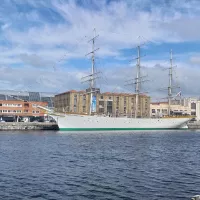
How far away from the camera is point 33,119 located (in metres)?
125

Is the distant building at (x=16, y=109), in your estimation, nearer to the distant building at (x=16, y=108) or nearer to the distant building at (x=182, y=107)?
the distant building at (x=16, y=108)

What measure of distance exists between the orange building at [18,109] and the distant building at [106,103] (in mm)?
27091

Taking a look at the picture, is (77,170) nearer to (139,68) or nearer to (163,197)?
(163,197)

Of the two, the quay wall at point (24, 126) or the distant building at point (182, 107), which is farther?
the distant building at point (182, 107)

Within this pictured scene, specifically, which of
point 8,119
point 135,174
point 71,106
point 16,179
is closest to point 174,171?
point 135,174

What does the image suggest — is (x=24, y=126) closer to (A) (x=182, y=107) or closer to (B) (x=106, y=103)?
(B) (x=106, y=103)

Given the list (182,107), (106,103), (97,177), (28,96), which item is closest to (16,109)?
(28,96)

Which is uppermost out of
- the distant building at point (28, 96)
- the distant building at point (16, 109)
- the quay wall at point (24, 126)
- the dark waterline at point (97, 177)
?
the distant building at point (28, 96)

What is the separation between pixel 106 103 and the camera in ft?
514

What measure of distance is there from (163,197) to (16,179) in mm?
10961

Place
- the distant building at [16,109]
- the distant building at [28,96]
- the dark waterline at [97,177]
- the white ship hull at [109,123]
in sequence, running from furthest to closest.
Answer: the distant building at [28,96] → the distant building at [16,109] → the white ship hull at [109,123] → the dark waterline at [97,177]

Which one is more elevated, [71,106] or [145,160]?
[71,106]

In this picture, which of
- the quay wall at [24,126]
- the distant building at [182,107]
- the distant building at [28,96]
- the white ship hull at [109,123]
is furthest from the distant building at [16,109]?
the distant building at [182,107]

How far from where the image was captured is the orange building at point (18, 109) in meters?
119
